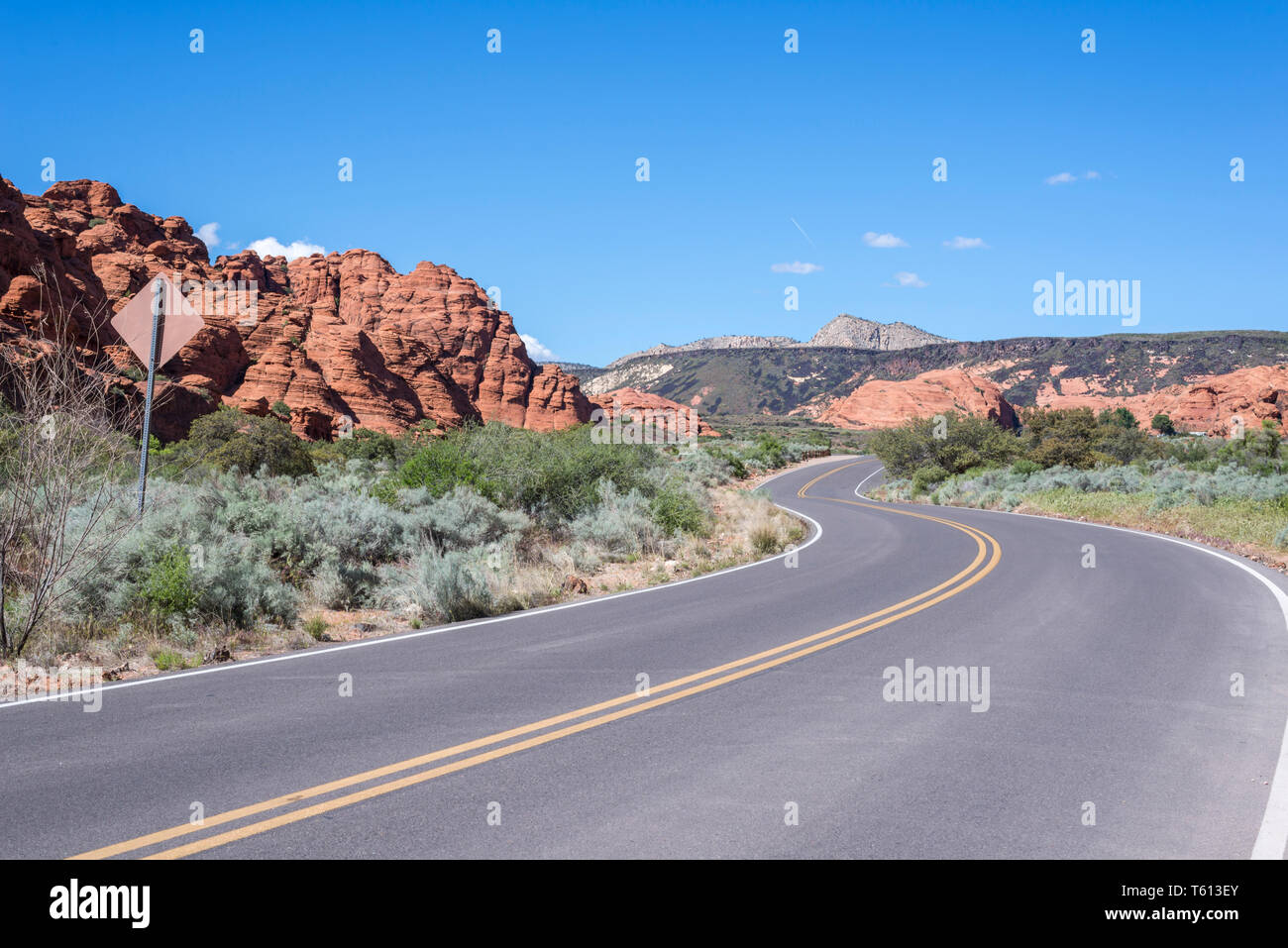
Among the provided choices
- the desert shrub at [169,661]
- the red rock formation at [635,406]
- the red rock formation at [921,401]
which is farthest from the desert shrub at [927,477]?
the red rock formation at [921,401]

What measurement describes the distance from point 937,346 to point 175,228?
456ft

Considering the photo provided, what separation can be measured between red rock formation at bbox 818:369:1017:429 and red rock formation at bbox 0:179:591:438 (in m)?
49.4

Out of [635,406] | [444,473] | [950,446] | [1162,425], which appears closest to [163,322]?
[444,473]

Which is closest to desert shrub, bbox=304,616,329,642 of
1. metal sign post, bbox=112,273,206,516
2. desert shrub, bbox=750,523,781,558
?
metal sign post, bbox=112,273,206,516

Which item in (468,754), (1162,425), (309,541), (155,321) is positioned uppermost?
(155,321)

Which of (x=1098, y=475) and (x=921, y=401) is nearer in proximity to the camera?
(x=1098, y=475)

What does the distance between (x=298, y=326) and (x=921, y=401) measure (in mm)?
89092

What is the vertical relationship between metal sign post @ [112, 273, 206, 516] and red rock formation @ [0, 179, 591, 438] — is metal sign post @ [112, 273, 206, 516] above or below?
below

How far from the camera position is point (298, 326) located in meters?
66.1

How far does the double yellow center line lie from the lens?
12.6 feet

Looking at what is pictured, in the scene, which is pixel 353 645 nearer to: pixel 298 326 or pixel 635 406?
pixel 298 326

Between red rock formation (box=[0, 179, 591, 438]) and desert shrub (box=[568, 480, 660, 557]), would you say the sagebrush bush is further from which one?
red rock formation (box=[0, 179, 591, 438])

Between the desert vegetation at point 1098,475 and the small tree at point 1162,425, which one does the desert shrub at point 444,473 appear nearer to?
the desert vegetation at point 1098,475
